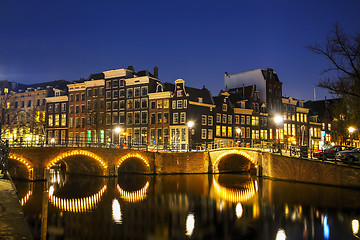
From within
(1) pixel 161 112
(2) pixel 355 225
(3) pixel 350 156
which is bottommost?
(2) pixel 355 225

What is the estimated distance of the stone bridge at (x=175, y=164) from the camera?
101ft

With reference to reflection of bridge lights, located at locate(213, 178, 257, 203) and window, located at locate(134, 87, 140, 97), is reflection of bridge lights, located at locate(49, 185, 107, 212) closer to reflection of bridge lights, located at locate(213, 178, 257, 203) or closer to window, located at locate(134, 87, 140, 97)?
reflection of bridge lights, located at locate(213, 178, 257, 203)

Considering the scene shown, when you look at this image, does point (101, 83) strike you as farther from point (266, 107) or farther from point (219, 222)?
point (219, 222)

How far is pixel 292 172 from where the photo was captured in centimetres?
3375

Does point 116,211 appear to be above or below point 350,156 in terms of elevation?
below

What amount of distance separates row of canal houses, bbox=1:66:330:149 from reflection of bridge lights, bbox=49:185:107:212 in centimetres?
2085

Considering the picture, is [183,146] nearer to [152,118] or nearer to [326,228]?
[152,118]

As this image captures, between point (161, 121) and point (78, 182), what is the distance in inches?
821

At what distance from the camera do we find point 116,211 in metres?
22.0

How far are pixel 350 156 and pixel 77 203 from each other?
77.4 ft

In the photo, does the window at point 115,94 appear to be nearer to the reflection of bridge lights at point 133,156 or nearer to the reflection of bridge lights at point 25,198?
the reflection of bridge lights at point 133,156

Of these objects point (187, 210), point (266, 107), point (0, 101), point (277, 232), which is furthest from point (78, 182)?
point (0, 101)

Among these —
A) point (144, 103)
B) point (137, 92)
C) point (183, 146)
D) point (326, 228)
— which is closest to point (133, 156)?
point (183, 146)

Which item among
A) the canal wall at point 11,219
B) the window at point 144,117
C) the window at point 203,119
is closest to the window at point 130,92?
the window at point 144,117
